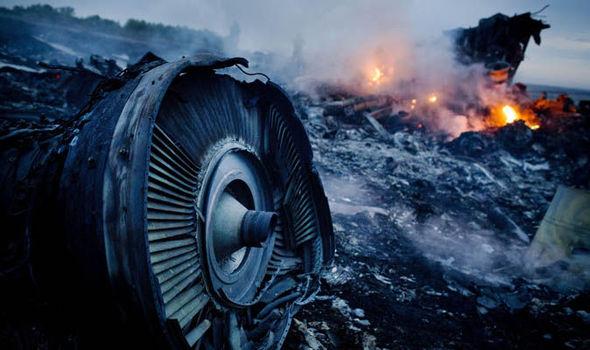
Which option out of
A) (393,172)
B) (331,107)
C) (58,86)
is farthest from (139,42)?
(393,172)

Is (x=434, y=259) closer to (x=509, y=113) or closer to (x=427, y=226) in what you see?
(x=427, y=226)

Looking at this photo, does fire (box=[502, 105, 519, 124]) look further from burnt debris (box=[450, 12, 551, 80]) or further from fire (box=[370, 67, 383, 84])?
fire (box=[370, 67, 383, 84])

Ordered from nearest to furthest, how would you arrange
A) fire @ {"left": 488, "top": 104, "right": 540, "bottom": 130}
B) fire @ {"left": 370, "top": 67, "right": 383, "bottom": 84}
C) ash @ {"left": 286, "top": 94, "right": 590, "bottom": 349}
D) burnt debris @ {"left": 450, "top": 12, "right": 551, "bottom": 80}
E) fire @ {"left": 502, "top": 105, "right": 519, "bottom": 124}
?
ash @ {"left": 286, "top": 94, "right": 590, "bottom": 349} < fire @ {"left": 488, "top": 104, "right": 540, "bottom": 130} < fire @ {"left": 502, "top": 105, "right": 519, "bottom": 124} < burnt debris @ {"left": 450, "top": 12, "right": 551, "bottom": 80} < fire @ {"left": 370, "top": 67, "right": 383, "bottom": 84}

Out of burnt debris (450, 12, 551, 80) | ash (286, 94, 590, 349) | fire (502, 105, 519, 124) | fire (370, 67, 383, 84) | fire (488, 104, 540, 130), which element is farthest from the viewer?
fire (370, 67, 383, 84)

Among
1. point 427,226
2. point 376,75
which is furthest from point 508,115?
point 427,226

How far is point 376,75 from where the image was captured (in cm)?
1864

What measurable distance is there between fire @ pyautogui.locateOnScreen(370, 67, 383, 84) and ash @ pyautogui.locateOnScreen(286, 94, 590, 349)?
8.68m

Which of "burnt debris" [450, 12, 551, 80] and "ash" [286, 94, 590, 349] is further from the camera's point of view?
"burnt debris" [450, 12, 551, 80]

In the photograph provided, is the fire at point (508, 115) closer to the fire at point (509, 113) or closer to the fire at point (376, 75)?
the fire at point (509, 113)

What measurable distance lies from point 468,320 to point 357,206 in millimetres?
2886

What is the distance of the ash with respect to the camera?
10.5ft

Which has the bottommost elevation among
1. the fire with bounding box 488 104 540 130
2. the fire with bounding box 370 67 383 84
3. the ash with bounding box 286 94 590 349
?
the ash with bounding box 286 94 590 349

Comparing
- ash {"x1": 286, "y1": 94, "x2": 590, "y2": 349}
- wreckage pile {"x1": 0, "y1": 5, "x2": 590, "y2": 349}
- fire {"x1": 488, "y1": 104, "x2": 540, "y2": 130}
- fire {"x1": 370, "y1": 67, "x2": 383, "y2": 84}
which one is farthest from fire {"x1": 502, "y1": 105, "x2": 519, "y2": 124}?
fire {"x1": 370, "y1": 67, "x2": 383, "y2": 84}

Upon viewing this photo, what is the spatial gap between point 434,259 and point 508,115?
1432cm
